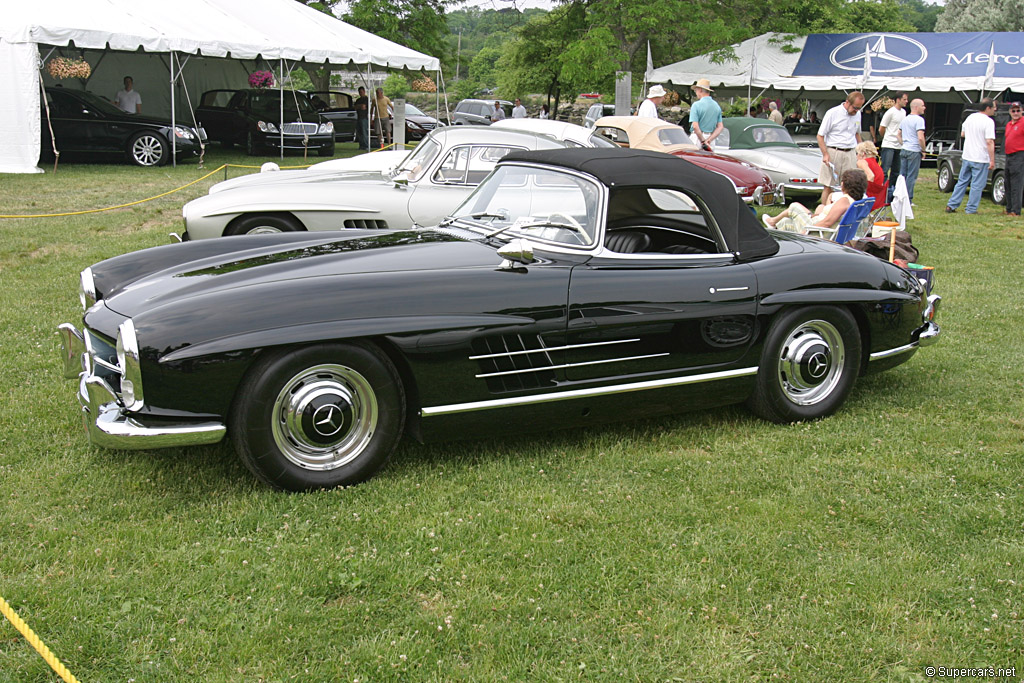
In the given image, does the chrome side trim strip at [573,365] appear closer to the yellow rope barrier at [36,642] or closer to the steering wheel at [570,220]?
the steering wheel at [570,220]

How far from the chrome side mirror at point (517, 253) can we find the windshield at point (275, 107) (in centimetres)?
1777

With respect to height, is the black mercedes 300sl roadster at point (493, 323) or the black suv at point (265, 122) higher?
the black suv at point (265, 122)

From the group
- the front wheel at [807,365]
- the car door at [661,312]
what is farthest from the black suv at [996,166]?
the car door at [661,312]

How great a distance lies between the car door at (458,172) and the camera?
7723 millimetres

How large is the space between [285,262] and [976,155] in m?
12.8

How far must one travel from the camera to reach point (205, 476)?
399 centimetres

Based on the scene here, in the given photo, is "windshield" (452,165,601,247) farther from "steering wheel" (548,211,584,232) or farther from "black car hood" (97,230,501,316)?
"black car hood" (97,230,501,316)

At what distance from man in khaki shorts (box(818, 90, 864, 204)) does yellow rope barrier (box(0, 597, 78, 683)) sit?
10.7m

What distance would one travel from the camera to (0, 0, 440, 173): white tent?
1536 centimetres

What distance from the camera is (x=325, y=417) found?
12.3ft

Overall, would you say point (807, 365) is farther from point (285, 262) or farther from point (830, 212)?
point (830, 212)

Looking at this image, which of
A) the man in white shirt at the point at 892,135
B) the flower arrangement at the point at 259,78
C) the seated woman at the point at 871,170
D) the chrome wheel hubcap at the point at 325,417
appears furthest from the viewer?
the flower arrangement at the point at 259,78

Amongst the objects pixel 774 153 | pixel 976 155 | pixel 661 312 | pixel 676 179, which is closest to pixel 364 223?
pixel 676 179

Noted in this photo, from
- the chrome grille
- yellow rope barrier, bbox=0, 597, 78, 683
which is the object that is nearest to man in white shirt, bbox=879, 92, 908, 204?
the chrome grille
